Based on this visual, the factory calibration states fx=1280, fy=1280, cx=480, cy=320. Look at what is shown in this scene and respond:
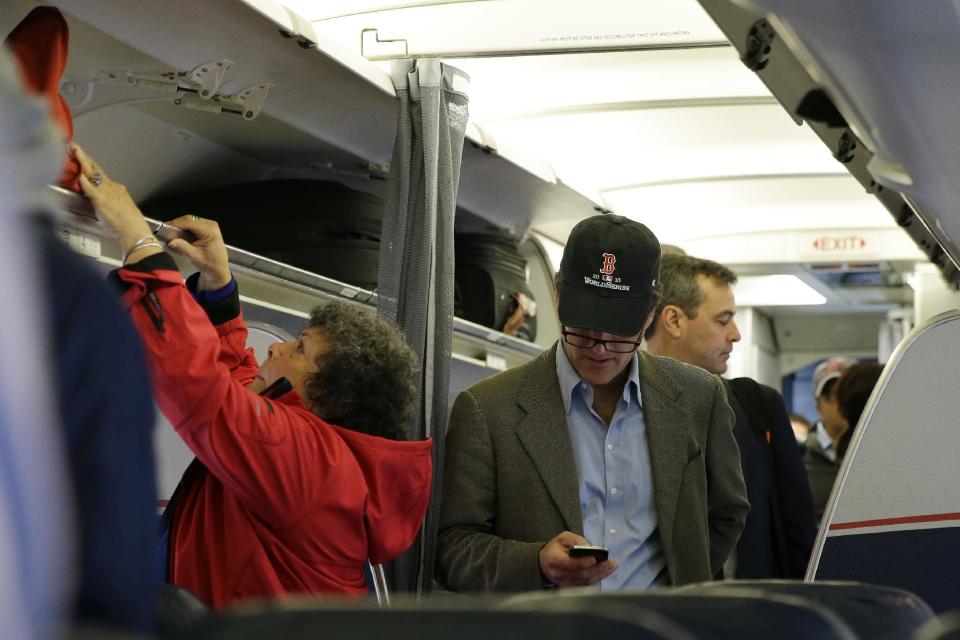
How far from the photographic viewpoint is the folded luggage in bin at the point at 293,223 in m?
4.89

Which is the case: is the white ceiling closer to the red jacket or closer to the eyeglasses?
the eyeglasses

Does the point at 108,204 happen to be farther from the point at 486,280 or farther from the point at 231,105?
the point at 486,280

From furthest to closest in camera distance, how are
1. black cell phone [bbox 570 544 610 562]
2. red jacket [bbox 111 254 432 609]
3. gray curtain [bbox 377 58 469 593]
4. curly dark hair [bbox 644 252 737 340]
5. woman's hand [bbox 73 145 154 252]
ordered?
curly dark hair [bbox 644 252 737 340] < gray curtain [bbox 377 58 469 593] < woman's hand [bbox 73 145 154 252] < black cell phone [bbox 570 544 610 562] < red jacket [bbox 111 254 432 609]

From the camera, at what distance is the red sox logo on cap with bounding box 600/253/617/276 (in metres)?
3.31

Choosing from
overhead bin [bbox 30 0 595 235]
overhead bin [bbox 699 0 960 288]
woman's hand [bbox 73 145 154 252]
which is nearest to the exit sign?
overhead bin [bbox 30 0 595 235]

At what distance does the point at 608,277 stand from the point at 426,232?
836mm

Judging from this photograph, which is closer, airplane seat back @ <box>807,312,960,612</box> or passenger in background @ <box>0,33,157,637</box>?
passenger in background @ <box>0,33,157,637</box>

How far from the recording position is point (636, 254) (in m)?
3.36

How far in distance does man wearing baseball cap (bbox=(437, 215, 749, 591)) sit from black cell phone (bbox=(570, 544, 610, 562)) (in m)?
0.27

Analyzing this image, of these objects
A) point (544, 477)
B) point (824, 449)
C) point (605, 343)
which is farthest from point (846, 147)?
point (824, 449)

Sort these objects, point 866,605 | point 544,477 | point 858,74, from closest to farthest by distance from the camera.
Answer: point 866,605, point 858,74, point 544,477

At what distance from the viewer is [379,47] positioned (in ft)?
14.3

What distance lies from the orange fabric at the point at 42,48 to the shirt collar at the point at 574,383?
1.40 m

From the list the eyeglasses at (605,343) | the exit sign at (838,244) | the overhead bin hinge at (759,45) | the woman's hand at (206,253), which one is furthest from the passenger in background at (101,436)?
the exit sign at (838,244)
